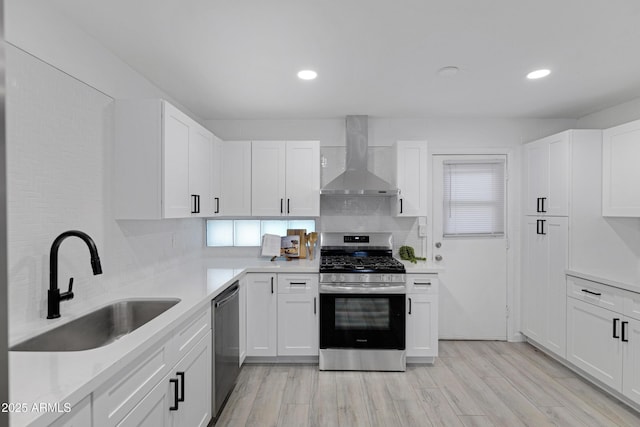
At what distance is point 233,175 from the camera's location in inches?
139

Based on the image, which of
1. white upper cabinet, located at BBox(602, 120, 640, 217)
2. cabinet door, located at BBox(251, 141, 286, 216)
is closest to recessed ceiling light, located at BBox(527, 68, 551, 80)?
white upper cabinet, located at BBox(602, 120, 640, 217)

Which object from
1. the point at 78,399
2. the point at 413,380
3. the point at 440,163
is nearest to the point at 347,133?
the point at 440,163

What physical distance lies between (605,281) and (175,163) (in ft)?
11.3

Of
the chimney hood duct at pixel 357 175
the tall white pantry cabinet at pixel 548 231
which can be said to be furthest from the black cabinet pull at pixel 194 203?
the tall white pantry cabinet at pixel 548 231

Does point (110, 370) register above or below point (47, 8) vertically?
below

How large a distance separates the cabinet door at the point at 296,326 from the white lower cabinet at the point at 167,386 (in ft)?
3.49

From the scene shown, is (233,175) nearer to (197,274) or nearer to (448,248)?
(197,274)

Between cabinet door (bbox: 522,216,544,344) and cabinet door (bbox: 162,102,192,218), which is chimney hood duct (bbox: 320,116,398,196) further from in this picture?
cabinet door (bbox: 522,216,544,344)

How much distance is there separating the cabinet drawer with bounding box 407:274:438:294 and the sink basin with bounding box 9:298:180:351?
2.09 metres

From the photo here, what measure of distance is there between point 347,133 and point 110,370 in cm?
306

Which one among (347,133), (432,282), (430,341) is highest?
(347,133)

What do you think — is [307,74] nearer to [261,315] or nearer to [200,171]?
[200,171]

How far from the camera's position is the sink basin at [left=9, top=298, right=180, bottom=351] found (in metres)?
1.50

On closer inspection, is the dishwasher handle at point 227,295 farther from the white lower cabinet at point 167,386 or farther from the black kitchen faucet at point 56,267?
the black kitchen faucet at point 56,267
